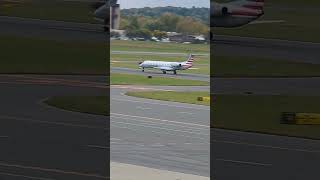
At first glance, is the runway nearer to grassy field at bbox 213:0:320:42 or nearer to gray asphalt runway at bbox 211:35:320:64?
gray asphalt runway at bbox 211:35:320:64

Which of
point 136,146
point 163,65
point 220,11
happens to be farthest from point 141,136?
point 163,65

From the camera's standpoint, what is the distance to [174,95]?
18.4 m

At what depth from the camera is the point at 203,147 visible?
988 cm

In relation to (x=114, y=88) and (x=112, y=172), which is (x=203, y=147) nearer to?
(x=112, y=172)
